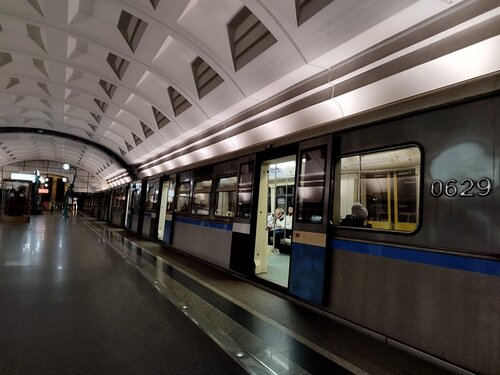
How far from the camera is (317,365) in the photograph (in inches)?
119

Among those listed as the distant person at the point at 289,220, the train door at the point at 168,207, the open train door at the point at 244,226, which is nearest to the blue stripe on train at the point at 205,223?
the open train door at the point at 244,226

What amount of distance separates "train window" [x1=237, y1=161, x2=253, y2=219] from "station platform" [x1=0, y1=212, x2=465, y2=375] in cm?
141

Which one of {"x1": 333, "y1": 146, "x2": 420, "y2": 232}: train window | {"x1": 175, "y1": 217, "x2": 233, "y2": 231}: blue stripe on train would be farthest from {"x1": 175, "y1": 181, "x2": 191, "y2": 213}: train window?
{"x1": 333, "y1": 146, "x2": 420, "y2": 232}: train window

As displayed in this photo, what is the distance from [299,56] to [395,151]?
6.91 feet

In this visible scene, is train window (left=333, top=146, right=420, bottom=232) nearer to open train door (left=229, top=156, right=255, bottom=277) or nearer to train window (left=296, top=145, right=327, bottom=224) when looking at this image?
train window (left=296, top=145, right=327, bottom=224)

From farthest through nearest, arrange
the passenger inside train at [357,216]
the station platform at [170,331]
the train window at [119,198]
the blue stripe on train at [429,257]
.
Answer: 1. the train window at [119,198]
2. the passenger inside train at [357,216]
3. the station platform at [170,331]
4. the blue stripe on train at [429,257]

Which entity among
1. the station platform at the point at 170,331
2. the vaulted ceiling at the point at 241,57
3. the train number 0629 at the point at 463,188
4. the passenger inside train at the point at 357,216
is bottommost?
the station platform at the point at 170,331

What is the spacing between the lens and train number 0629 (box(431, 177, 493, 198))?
9.48ft

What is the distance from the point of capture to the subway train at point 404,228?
9.44 feet

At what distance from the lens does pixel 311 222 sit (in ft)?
15.8

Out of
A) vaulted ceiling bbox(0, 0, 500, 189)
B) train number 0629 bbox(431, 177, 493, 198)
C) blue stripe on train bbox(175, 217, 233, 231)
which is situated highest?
vaulted ceiling bbox(0, 0, 500, 189)

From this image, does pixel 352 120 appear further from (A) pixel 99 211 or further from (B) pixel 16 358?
(A) pixel 99 211

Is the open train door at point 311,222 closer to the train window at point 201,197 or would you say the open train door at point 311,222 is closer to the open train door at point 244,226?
the open train door at point 244,226

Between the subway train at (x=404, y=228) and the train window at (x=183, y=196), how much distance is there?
3.81 metres
